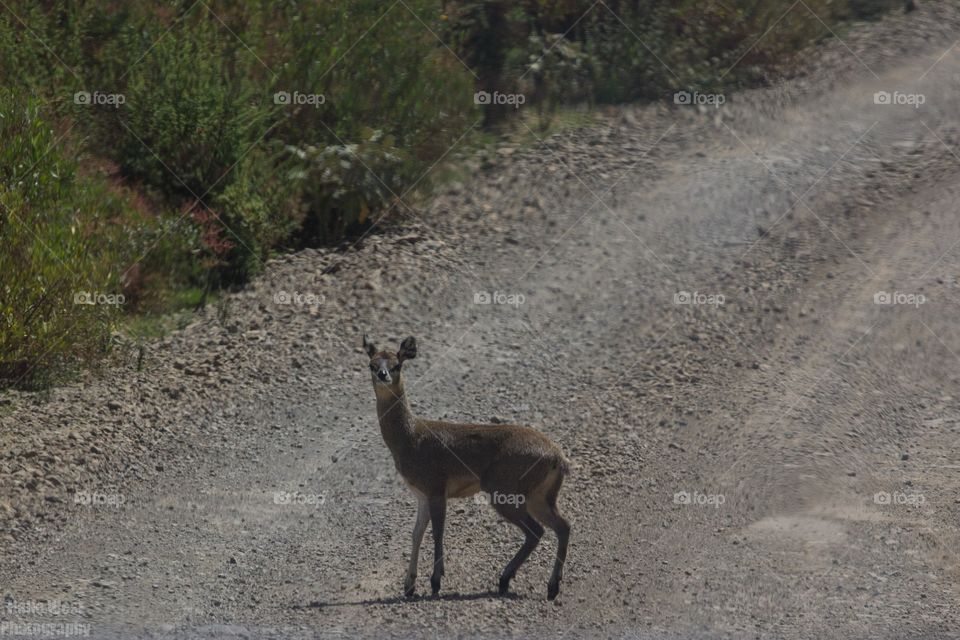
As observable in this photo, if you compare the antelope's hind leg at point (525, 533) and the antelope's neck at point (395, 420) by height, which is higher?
the antelope's neck at point (395, 420)

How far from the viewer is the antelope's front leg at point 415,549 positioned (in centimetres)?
1012

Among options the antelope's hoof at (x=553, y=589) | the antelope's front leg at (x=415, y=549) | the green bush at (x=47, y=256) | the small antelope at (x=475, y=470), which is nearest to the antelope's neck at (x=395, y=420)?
the small antelope at (x=475, y=470)

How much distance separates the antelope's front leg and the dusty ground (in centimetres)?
17

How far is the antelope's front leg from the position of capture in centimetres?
1012

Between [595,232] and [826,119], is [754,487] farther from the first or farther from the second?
[826,119]

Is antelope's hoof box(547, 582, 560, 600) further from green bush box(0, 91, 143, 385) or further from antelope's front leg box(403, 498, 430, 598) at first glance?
green bush box(0, 91, 143, 385)

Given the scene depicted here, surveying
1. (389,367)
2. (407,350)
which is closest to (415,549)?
(389,367)

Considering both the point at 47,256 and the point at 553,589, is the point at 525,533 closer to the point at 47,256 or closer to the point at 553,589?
the point at 553,589

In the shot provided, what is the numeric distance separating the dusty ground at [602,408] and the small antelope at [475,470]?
0.43 meters

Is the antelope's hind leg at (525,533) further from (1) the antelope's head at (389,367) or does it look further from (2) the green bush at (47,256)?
(2) the green bush at (47,256)

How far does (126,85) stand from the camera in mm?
17453

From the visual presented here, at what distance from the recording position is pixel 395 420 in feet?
34.1

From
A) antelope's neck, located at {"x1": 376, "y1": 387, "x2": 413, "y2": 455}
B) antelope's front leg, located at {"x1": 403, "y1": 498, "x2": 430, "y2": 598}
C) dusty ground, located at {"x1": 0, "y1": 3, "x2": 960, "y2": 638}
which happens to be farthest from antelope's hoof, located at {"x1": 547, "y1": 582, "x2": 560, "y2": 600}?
antelope's neck, located at {"x1": 376, "y1": 387, "x2": 413, "y2": 455}

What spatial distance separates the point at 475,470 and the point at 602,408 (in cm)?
419
